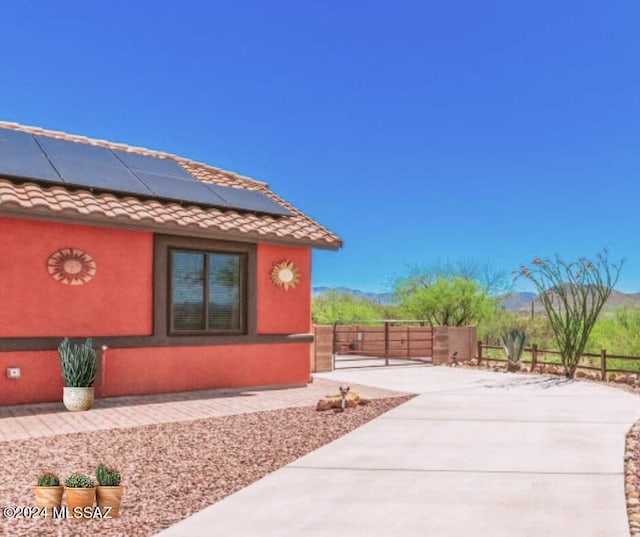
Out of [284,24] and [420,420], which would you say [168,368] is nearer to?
[420,420]

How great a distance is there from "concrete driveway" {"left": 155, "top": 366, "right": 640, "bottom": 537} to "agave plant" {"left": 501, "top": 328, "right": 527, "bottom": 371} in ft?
21.9

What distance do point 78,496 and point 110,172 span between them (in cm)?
829

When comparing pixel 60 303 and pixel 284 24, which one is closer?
pixel 60 303

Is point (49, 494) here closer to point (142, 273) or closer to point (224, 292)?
point (142, 273)

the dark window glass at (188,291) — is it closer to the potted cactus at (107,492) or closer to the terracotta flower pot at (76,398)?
the terracotta flower pot at (76,398)

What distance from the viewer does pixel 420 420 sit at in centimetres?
835

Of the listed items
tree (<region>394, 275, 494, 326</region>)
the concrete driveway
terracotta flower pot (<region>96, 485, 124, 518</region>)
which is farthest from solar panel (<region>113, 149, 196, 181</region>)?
tree (<region>394, 275, 494, 326</region>)

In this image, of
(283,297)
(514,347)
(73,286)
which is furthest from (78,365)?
(514,347)

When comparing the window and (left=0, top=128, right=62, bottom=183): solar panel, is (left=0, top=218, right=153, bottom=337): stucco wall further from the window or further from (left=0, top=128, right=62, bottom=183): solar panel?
(left=0, top=128, right=62, bottom=183): solar panel

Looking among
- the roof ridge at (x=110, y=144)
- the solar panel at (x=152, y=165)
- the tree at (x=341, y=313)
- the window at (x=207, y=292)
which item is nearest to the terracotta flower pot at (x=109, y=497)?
the window at (x=207, y=292)

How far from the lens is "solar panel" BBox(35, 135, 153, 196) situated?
10547mm

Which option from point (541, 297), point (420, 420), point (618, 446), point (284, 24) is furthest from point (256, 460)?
point (284, 24)

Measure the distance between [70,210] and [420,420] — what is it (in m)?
6.36

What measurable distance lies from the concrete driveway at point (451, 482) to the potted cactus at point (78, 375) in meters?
4.48
